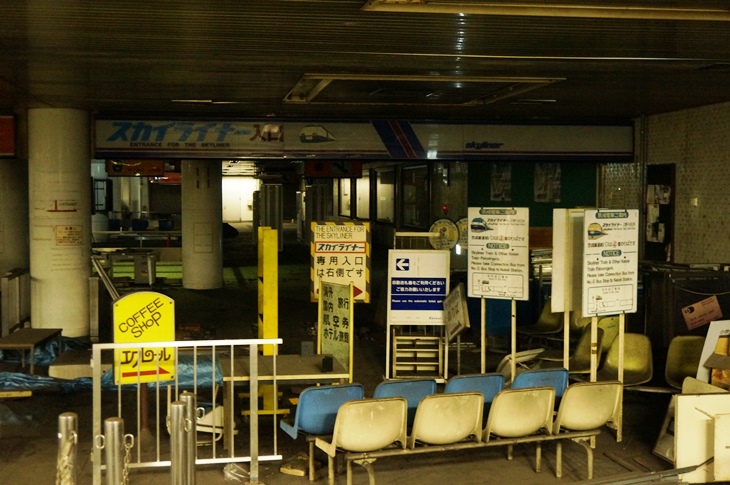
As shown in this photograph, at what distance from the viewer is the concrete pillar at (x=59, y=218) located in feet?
40.8

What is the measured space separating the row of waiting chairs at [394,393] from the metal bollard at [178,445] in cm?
124

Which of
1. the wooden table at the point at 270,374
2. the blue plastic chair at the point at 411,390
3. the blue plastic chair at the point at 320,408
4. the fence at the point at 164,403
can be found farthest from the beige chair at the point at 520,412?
the fence at the point at 164,403

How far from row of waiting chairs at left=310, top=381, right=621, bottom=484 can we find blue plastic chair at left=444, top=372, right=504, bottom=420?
39 centimetres

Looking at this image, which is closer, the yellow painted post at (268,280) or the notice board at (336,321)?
the notice board at (336,321)

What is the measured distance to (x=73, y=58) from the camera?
8.20 metres

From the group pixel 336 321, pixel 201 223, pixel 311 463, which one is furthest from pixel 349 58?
pixel 201 223

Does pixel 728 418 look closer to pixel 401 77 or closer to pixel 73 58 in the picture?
pixel 401 77

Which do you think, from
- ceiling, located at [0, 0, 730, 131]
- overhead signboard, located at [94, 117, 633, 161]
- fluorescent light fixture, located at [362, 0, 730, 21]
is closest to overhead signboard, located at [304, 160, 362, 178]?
overhead signboard, located at [94, 117, 633, 161]

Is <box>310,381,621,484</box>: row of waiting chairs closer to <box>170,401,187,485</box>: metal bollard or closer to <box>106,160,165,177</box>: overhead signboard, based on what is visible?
<box>170,401,187,485</box>: metal bollard

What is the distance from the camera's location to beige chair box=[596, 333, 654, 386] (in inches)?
348

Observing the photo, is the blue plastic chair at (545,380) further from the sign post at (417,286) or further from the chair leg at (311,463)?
the sign post at (417,286)

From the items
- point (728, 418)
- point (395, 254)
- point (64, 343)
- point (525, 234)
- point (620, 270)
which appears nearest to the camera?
A: point (728, 418)

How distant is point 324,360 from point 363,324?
6.67 metres

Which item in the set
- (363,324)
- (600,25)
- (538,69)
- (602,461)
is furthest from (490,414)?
(363,324)
